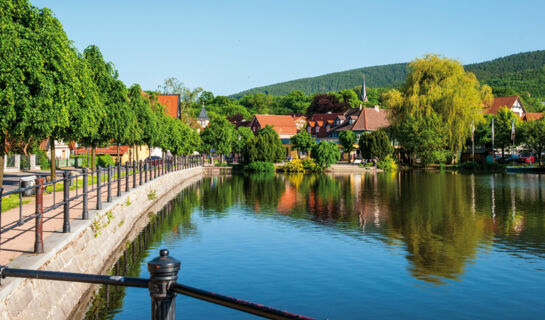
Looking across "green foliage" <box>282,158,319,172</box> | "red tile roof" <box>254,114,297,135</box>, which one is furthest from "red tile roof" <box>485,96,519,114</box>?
"green foliage" <box>282,158,319,172</box>

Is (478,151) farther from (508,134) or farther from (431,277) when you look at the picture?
(431,277)

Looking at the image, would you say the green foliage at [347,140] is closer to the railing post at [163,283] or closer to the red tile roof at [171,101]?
the red tile roof at [171,101]

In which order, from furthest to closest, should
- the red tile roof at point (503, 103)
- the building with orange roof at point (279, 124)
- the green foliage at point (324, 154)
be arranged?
1. the red tile roof at point (503, 103)
2. the building with orange roof at point (279, 124)
3. the green foliage at point (324, 154)

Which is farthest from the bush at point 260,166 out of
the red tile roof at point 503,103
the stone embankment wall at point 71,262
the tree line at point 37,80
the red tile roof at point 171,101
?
the red tile roof at point 503,103

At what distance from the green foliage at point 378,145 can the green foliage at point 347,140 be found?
17448 mm

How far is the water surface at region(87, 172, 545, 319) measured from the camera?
10.4 metres

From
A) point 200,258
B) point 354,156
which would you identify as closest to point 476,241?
point 200,258

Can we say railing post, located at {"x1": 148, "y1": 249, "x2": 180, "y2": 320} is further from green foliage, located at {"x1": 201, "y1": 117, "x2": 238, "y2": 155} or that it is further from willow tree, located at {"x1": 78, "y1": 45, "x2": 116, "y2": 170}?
green foliage, located at {"x1": 201, "y1": 117, "x2": 238, "y2": 155}

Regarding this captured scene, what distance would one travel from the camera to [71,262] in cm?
994

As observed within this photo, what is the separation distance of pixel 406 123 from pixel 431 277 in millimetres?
55507

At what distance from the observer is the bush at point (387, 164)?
6919 cm

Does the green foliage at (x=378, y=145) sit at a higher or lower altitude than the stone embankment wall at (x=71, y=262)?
higher

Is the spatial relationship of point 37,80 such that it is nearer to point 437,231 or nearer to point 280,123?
point 437,231

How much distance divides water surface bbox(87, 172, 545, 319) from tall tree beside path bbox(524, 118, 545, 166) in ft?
155
